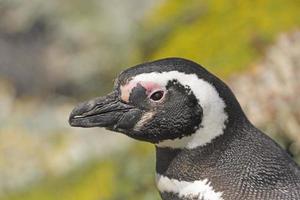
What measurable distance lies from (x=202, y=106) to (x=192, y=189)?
22 cm

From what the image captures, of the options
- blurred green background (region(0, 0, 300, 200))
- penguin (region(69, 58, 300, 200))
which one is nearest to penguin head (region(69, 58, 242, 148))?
penguin (region(69, 58, 300, 200))

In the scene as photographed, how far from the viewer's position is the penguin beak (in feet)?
9.45

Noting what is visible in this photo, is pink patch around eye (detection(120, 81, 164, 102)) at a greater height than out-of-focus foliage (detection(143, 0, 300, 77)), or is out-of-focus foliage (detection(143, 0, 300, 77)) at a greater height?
out-of-focus foliage (detection(143, 0, 300, 77))

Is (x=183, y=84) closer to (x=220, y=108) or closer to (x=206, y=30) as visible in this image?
(x=220, y=108)

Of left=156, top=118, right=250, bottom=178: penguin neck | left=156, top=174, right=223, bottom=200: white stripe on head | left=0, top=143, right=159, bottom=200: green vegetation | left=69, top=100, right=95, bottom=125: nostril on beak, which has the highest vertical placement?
left=0, top=143, right=159, bottom=200: green vegetation

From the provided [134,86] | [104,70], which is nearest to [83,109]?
[134,86]

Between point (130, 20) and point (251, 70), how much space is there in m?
4.70

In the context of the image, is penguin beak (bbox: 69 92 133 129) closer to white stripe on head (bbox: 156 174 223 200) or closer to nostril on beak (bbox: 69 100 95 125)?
nostril on beak (bbox: 69 100 95 125)

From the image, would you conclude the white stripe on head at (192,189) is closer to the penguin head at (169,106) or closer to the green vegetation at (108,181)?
the penguin head at (169,106)

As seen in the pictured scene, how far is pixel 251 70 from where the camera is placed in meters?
4.87

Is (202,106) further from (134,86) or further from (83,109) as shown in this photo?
(83,109)

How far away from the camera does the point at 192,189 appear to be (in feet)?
9.37

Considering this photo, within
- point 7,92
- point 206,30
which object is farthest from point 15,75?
point 206,30

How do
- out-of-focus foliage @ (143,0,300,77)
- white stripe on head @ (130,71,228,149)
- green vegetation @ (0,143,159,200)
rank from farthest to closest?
out-of-focus foliage @ (143,0,300,77), green vegetation @ (0,143,159,200), white stripe on head @ (130,71,228,149)
